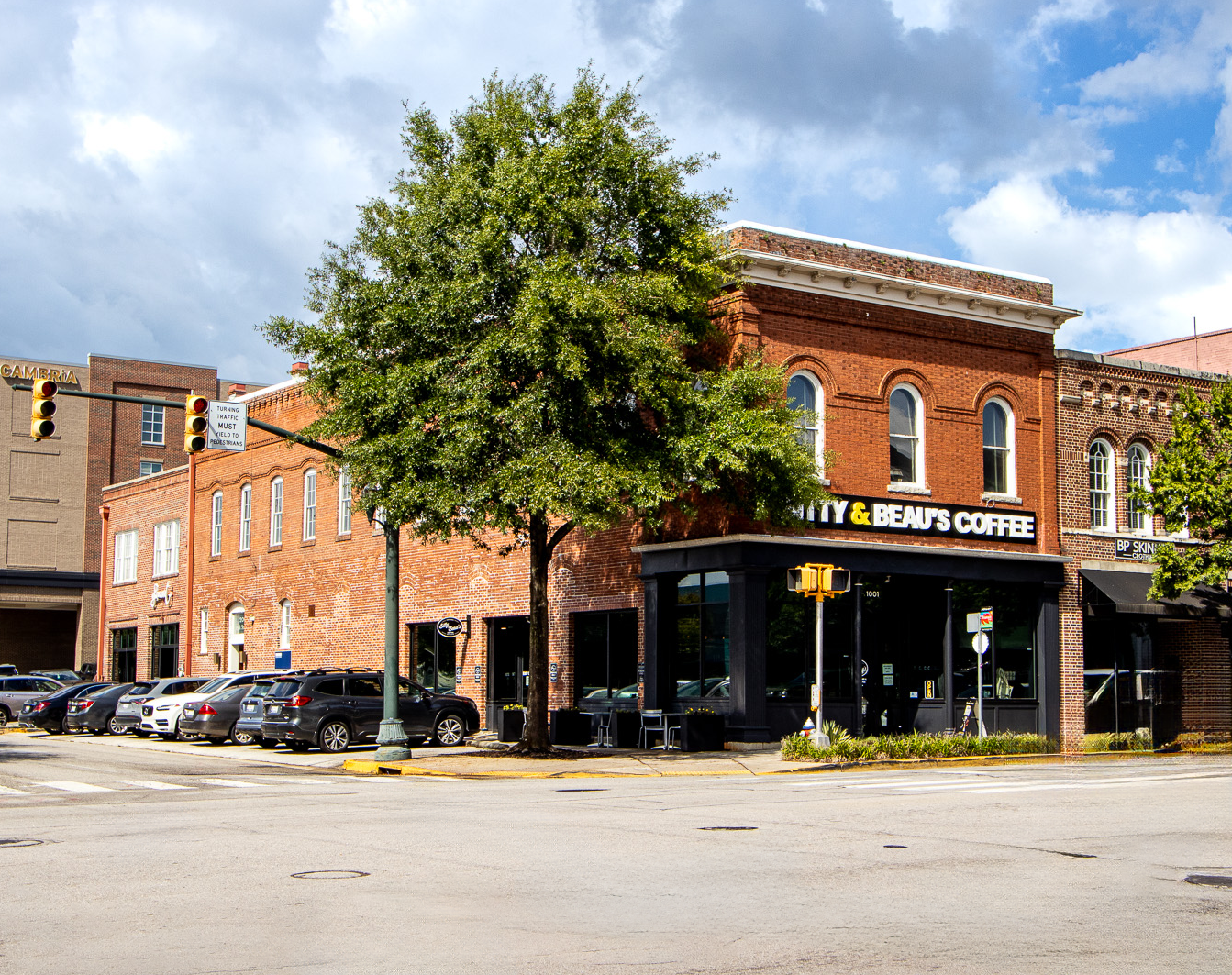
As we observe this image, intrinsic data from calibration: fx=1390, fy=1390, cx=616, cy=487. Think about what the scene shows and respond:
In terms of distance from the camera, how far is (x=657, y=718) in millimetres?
26797

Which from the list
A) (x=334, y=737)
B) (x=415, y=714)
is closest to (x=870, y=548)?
(x=415, y=714)

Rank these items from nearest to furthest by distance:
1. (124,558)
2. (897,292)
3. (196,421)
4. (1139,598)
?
(196,421), (897,292), (1139,598), (124,558)

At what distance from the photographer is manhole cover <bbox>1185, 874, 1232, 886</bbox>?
10380 mm

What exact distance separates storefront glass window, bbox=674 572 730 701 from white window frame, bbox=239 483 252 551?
70.2 feet

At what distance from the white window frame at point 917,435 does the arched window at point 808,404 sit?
1.72 metres

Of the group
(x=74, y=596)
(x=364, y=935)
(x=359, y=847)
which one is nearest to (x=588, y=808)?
(x=359, y=847)

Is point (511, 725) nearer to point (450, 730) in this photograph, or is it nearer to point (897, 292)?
point (450, 730)

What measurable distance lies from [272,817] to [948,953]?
8.98m

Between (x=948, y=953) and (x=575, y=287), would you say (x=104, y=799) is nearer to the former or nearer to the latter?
(x=575, y=287)

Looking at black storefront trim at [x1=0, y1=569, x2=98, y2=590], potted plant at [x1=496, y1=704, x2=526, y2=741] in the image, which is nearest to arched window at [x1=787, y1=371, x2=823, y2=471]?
potted plant at [x1=496, y1=704, x2=526, y2=741]

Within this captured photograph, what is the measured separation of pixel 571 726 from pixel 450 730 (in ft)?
8.12

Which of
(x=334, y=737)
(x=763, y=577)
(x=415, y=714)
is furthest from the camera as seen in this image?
(x=415, y=714)

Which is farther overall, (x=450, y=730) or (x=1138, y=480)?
(x=1138, y=480)

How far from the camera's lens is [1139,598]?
29891mm
